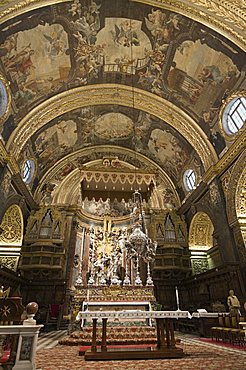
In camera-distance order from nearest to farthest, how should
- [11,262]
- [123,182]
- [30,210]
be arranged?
1. [123,182]
2. [11,262]
3. [30,210]

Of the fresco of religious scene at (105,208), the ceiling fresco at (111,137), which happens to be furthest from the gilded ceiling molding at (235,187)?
the fresco of religious scene at (105,208)

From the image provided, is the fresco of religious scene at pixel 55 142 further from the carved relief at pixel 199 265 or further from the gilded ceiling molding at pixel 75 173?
the carved relief at pixel 199 265

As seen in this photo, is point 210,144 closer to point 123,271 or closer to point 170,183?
point 170,183

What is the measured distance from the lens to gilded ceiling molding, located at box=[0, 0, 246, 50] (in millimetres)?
8532

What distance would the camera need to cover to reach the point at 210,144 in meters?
12.1

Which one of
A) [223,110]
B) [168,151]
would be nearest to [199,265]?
[168,151]

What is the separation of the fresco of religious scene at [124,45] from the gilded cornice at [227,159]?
5.48m

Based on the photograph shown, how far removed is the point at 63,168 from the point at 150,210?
617cm

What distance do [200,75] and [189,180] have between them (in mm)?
5991

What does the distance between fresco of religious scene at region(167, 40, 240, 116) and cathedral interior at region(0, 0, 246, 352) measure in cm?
5

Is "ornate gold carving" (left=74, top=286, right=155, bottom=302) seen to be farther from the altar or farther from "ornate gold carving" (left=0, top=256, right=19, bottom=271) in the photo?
"ornate gold carving" (left=0, top=256, right=19, bottom=271)

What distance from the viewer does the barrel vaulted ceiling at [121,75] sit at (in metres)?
9.44

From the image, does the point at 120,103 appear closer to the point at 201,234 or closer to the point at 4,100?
the point at 4,100

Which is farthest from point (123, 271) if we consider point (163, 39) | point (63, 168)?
point (163, 39)
